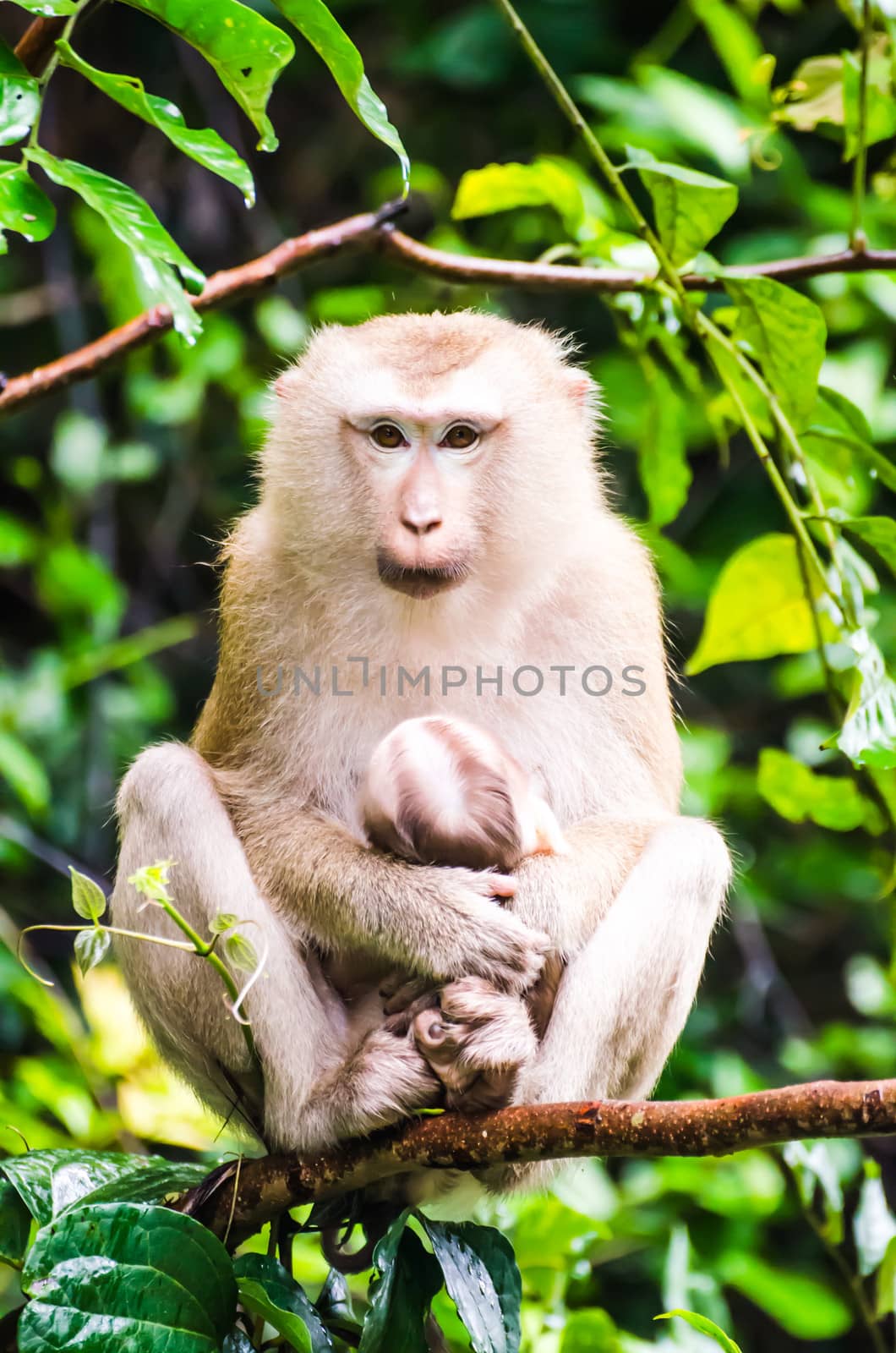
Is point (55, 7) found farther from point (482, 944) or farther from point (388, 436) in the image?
point (482, 944)

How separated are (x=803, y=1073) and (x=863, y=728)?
317 cm

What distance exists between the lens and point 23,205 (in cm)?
182

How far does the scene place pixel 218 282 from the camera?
9.86ft

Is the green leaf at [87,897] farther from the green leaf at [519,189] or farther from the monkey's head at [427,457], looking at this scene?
the green leaf at [519,189]

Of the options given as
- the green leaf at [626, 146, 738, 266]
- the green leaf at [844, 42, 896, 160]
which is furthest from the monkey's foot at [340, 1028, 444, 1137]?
the green leaf at [844, 42, 896, 160]

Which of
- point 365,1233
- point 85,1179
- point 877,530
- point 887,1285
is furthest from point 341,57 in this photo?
point 887,1285

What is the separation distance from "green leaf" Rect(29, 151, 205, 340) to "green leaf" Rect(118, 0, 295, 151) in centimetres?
22

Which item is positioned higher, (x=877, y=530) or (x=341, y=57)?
(x=341, y=57)

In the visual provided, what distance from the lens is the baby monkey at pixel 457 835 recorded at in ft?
8.15

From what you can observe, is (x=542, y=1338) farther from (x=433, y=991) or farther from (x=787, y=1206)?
(x=787, y=1206)

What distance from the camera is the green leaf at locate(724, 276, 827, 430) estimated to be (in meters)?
2.71

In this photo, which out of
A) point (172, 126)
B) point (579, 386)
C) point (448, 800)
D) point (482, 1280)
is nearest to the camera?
point (172, 126)

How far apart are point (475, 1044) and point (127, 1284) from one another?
68cm

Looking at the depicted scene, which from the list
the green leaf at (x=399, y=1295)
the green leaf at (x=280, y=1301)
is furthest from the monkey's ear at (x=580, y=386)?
the green leaf at (x=280, y=1301)
